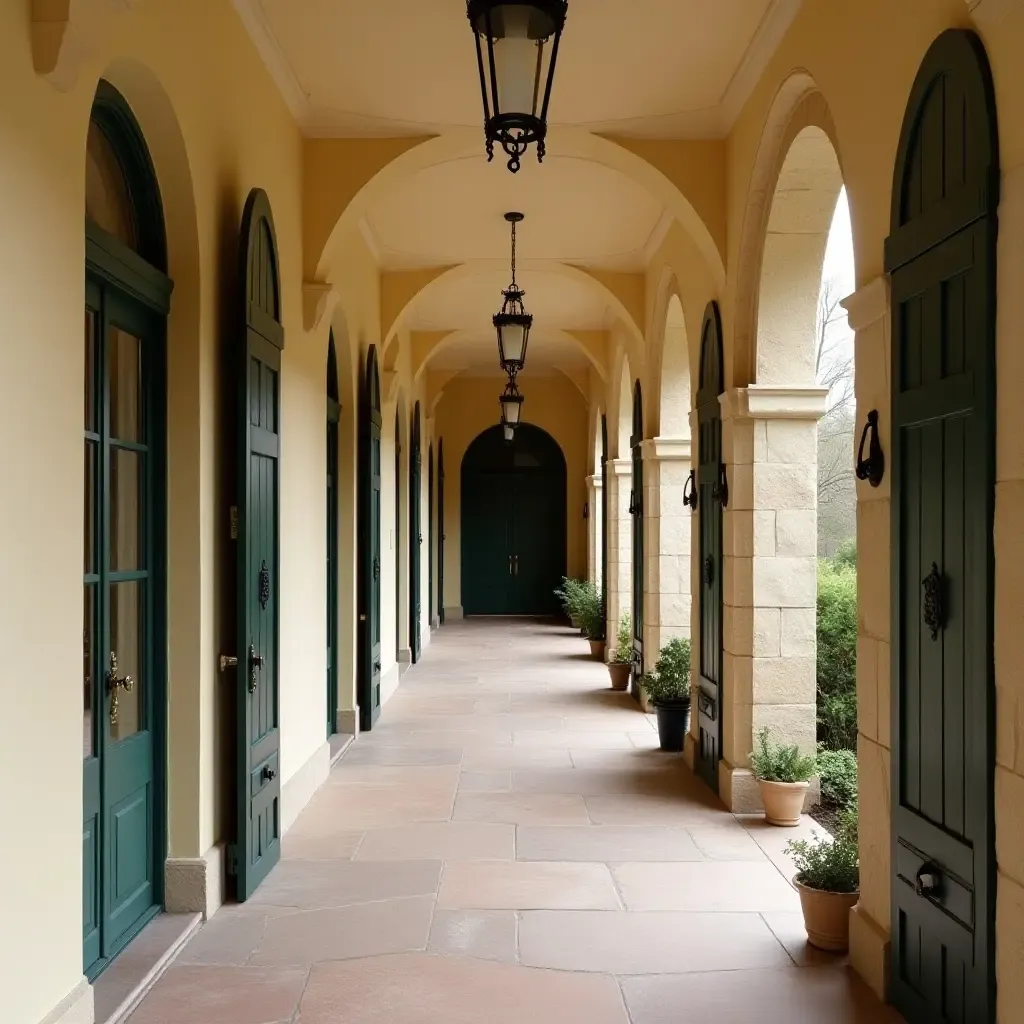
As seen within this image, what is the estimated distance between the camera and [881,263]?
3438 millimetres

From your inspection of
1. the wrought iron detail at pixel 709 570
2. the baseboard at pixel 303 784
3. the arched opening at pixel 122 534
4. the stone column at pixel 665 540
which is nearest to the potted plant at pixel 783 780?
the wrought iron detail at pixel 709 570

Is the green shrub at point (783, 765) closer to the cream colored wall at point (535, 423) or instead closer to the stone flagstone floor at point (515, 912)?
the stone flagstone floor at point (515, 912)

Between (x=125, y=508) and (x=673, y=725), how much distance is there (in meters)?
4.56

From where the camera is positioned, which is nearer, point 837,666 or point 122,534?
point 122,534

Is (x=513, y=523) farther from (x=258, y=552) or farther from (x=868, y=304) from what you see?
(x=868, y=304)

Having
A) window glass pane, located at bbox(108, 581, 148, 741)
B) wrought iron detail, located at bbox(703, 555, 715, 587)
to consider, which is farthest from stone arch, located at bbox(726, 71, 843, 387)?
window glass pane, located at bbox(108, 581, 148, 741)

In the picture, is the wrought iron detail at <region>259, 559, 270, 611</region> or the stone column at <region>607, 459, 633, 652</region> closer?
the wrought iron detail at <region>259, 559, 270, 611</region>

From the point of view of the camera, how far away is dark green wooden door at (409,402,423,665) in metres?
11.9

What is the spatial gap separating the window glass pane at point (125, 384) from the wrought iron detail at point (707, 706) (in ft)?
11.7

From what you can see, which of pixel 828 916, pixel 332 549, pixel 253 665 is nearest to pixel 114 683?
pixel 253 665

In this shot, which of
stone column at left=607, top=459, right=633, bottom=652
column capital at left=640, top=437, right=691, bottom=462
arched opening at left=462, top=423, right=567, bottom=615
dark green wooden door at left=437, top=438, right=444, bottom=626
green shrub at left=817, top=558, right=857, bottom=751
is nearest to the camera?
green shrub at left=817, top=558, right=857, bottom=751

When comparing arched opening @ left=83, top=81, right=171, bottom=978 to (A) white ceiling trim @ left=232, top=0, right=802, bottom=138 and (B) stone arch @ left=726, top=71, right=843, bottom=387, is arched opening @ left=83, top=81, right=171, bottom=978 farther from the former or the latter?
(B) stone arch @ left=726, top=71, right=843, bottom=387

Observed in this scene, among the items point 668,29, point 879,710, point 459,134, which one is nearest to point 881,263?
point 879,710

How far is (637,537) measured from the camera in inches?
361
